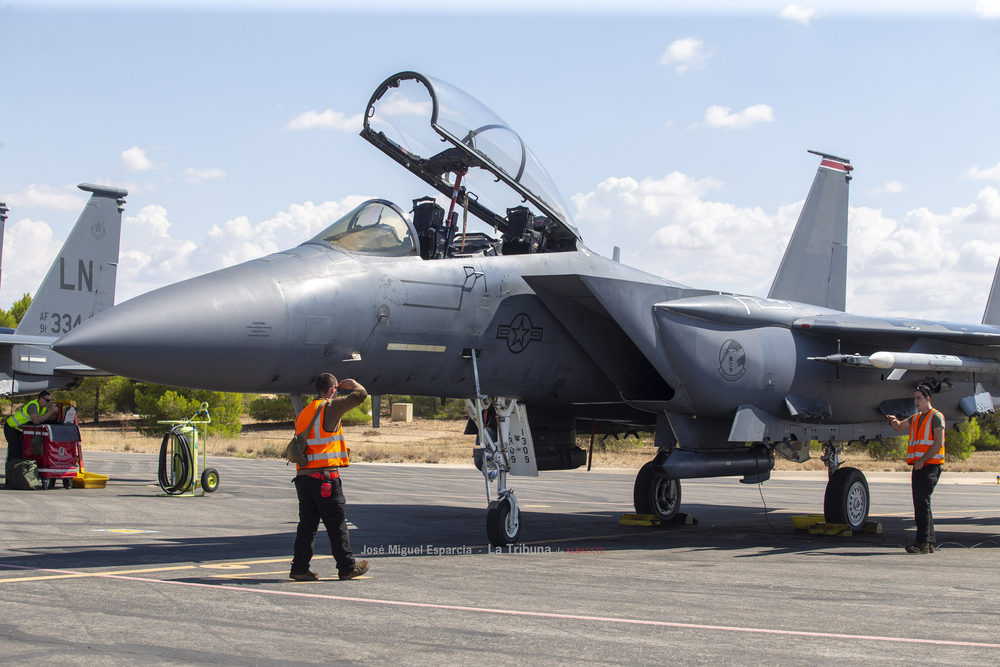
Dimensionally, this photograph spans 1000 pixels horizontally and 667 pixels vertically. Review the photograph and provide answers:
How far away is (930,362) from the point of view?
10383 mm

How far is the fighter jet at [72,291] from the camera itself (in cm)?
1889

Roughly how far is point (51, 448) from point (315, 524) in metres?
11.4

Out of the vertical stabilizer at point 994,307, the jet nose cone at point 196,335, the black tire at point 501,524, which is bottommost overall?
the black tire at point 501,524

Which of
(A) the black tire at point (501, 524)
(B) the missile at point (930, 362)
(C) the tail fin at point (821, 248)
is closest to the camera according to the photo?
(A) the black tire at point (501, 524)

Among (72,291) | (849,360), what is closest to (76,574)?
(849,360)

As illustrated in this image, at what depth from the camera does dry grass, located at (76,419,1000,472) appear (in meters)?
34.6

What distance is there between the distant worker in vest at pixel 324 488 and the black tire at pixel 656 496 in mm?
6631

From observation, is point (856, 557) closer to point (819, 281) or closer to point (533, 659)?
point (533, 659)

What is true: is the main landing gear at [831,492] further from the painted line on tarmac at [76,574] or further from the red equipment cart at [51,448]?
the red equipment cart at [51,448]

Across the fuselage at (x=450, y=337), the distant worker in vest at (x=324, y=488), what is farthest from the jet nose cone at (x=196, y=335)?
the distant worker in vest at (x=324, y=488)

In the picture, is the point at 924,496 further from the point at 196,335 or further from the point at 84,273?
the point at 84,273

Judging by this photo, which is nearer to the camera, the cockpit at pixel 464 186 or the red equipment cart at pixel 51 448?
the cockpit at pixel 464 186

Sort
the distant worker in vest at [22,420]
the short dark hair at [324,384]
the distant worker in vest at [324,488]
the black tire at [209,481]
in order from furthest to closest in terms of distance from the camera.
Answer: the black tire at [209,481], the distant worker in vest at [22,420], the short dark hair at [324,384], the distant worker in vest at [324,488]

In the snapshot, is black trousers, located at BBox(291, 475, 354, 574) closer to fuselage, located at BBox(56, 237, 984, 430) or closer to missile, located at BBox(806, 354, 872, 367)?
fuselage, located at BBox(56, 237, 984, 430)
